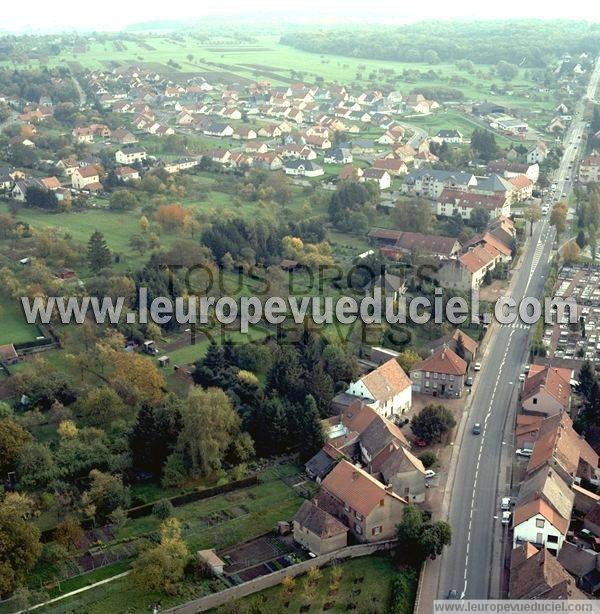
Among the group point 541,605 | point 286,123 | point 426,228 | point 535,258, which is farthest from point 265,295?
point 286,123

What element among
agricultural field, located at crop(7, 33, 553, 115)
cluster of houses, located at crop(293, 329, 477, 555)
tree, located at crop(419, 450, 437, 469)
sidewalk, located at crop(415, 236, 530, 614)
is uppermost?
agricultural field, located at crop(7, 33, 553, 115)

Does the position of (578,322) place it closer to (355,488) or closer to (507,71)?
(355,488)

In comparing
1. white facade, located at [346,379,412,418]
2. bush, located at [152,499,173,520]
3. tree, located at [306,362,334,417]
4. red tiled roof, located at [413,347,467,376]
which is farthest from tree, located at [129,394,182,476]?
red tiled roof, located at [413,347,467,376]

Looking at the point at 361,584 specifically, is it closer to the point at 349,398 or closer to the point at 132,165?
the point at 349,398

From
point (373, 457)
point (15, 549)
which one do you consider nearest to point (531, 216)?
point (373, 457)

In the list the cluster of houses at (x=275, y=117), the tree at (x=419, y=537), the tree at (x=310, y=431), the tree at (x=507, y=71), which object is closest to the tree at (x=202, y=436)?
the tree at (x=310, y=431)

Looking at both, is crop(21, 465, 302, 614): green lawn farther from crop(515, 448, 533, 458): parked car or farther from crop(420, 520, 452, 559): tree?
crop(515, 448, 533, 458): parked car
